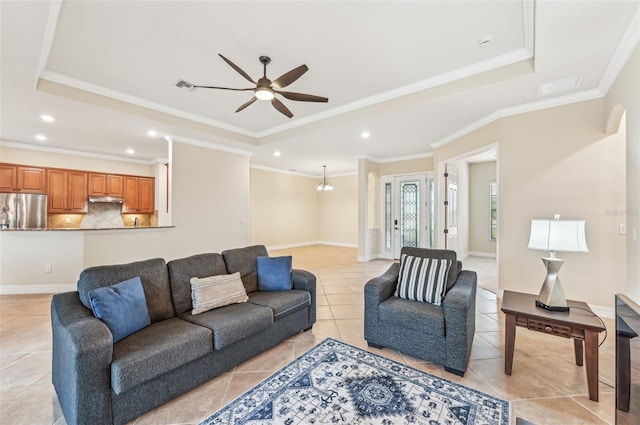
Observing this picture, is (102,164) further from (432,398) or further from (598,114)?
(598,114)

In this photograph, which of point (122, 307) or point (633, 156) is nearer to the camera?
point (122, 307)

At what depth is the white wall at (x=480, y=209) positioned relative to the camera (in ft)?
25.5

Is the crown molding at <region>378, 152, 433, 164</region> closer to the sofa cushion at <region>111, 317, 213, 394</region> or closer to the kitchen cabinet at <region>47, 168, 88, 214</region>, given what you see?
the sofa cushion at <region>111, 317, 213, 394</region>

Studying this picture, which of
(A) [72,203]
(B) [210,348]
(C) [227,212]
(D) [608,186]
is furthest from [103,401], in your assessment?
(A) [72,203]

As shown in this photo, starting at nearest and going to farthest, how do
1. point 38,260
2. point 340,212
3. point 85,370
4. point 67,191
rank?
point 85,370 < point 38,260 < point 67,191 < point 340,212

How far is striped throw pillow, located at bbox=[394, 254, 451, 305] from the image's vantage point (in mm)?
2566

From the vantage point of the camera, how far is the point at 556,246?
7.23 feet

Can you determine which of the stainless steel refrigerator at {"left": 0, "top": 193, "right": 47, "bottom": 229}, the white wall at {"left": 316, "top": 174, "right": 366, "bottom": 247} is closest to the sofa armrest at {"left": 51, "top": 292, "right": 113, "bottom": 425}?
the stainless steel refrigerator at {"left": 0, "top": 193, "right": 47, "bottom": 229}

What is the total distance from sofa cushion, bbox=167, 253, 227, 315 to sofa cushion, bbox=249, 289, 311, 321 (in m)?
0.48

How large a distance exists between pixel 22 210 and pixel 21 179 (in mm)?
664

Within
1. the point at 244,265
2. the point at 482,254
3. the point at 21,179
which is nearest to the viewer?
the point at 244,265

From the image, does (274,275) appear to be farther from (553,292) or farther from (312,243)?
(312,243)

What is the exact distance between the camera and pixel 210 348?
6.72 feet

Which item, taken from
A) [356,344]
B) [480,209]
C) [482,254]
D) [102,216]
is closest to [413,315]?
[356,344]
